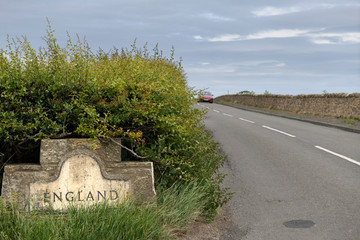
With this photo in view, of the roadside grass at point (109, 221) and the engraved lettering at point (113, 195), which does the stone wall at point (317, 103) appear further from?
the engraved lettering at point (113, 195)

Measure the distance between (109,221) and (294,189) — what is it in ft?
14.5

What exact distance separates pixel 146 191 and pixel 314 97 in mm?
24519

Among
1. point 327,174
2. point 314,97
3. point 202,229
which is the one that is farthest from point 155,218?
point 314,97

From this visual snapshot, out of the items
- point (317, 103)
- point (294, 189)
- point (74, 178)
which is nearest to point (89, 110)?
point (74, 178)

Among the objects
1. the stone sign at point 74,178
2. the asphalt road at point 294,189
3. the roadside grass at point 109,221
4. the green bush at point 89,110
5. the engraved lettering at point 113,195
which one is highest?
the green bush at point 89,110

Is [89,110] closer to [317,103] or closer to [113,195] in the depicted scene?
[113,195]

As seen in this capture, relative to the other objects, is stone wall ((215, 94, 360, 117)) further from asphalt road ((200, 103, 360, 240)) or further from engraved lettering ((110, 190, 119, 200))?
engraved lettering ((110, 190, 119, 200))

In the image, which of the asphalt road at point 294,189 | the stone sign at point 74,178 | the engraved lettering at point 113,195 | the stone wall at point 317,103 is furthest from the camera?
the stone wall at point 317,103

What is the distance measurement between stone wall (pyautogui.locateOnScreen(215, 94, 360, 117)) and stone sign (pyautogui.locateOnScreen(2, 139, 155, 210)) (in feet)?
65.7

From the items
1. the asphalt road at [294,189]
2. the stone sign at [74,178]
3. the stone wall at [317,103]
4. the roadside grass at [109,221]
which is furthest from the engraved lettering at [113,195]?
the stone wall at [317,103]

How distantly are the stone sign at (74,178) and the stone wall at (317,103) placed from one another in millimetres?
20028

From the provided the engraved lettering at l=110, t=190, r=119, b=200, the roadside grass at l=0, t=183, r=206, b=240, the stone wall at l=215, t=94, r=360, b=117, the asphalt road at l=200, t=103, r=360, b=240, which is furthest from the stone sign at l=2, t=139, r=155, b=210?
the stone wall at l=215, t=94, r=360, b=117

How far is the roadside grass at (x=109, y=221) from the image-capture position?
3838 millimetres

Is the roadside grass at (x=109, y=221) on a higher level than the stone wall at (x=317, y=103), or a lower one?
lower
